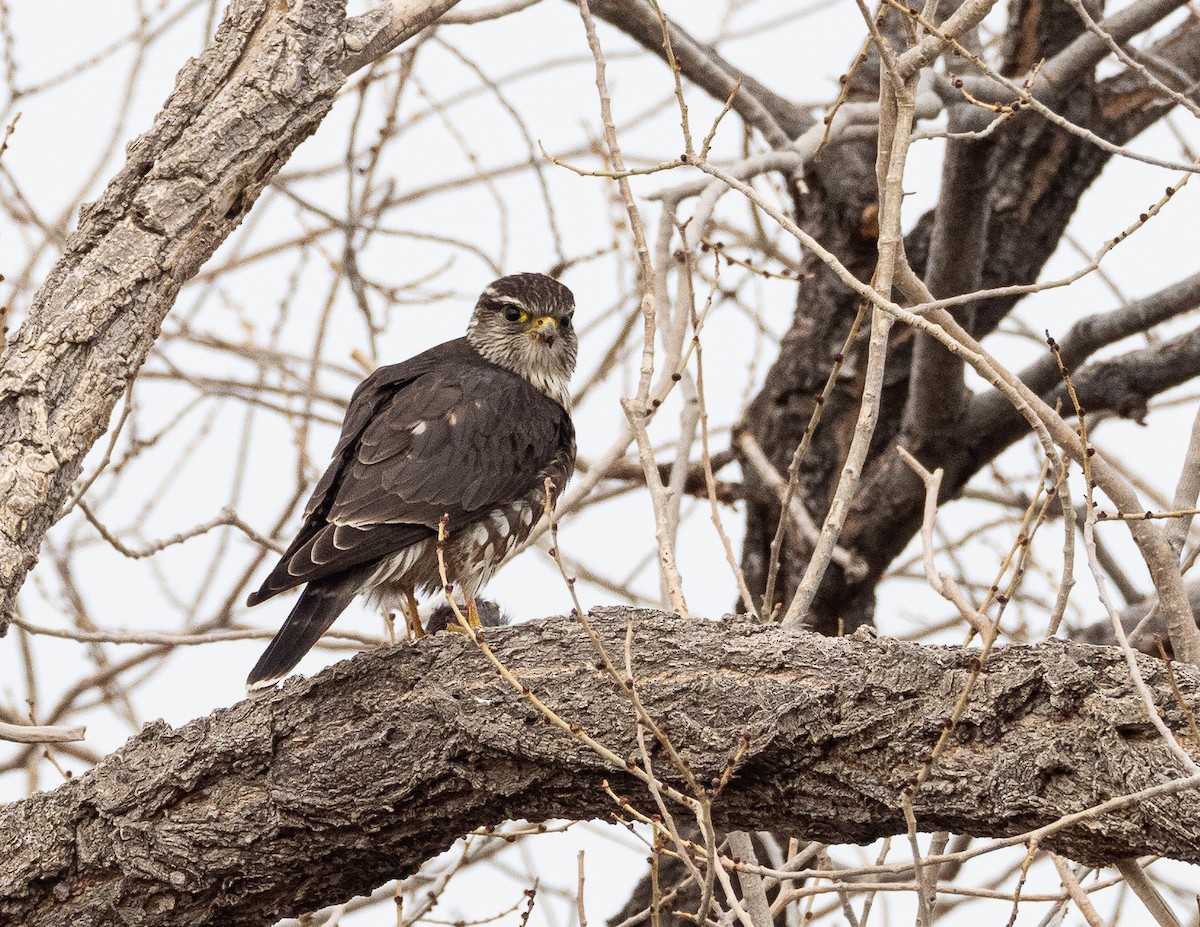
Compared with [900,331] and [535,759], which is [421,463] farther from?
[900,331]

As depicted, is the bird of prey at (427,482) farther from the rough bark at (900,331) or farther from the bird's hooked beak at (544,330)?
the rough bark at (900,331)

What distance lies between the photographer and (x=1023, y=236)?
599 centimetres

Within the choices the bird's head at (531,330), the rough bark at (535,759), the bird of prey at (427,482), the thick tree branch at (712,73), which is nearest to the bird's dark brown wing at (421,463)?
the bird of prey at (427,482)

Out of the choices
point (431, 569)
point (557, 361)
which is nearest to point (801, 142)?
point (557, 361)

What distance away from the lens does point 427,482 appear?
13.5 ft

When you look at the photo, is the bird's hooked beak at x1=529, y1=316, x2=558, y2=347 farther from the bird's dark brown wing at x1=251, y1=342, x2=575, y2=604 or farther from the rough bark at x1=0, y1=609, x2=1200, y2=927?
the rough bark at x1=0, y1=609, x2=1200, y2=927

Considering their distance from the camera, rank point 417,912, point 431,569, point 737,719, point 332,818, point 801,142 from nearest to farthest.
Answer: point 737,719, point 332,818, point 417,912, point 431,569, point 801,142

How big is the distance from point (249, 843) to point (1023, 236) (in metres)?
4.25

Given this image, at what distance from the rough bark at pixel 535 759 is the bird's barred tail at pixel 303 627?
0.78 ft

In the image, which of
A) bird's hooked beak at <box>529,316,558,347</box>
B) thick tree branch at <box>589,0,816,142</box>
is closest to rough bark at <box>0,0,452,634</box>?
bird's hooked beak at <box>529,316,558,347</box>

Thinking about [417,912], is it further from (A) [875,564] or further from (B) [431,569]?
(A) [875,564]

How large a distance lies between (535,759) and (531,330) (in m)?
2.48

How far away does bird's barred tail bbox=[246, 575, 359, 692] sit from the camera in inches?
134

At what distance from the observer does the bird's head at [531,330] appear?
203 inches
